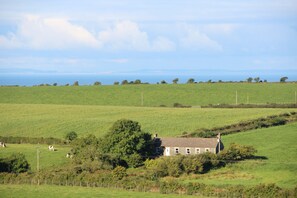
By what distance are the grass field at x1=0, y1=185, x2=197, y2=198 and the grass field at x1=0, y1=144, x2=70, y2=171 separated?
7.41 m

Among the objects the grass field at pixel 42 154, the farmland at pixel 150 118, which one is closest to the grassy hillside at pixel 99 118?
the farmland at pixel 150 118

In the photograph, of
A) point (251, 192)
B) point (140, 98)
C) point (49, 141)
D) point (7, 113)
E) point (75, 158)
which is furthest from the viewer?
point (140, 98)

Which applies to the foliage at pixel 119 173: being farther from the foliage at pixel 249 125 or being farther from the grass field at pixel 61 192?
the foliage at pixel 249 125

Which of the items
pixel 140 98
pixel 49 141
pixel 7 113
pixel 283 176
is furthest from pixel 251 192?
pixel 140 98

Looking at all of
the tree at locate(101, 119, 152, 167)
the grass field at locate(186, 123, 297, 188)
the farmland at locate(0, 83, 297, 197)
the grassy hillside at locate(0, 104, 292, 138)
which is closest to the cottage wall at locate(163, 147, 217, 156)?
the tree at locate(101, 119, 152, 167)

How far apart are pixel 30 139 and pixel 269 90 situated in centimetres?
5662

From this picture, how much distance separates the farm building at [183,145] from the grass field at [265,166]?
3.23 m

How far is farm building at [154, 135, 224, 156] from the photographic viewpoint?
6312 cm

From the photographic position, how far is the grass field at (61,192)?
4703cm

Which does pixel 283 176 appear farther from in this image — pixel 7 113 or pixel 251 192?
pixel 7 113

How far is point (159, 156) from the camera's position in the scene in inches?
2447

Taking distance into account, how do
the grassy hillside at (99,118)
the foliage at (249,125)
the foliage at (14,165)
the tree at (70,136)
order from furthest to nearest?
the grassy hillside at (99,118) < the foliage at (249,125) < the tree at (70,136) < the foliage at (14,165)

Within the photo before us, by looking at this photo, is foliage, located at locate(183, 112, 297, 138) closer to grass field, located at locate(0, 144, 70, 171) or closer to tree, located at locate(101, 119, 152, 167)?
tree, located at locate(101, 119, 152, 167)

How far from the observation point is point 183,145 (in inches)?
2511
